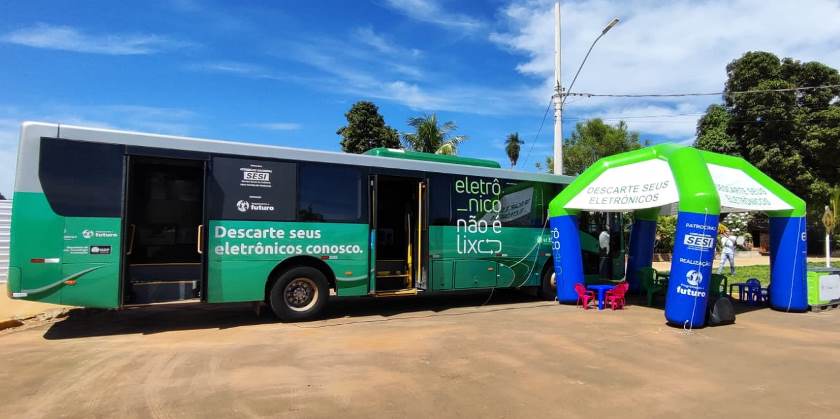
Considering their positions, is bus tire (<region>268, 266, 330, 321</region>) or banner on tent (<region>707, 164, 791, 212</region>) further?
banner on tent (<region>707, 164, 791, 212</region>)

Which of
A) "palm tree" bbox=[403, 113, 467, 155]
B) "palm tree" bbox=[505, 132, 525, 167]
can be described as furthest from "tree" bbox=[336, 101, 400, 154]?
"palm tree" bbox=[505, 132, 525, 167]

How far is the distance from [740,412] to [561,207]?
20.6 ft

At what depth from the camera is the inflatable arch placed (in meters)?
8.23

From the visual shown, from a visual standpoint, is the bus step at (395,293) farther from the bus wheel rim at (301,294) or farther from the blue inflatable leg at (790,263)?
the blue inflatable leg at (790,263)

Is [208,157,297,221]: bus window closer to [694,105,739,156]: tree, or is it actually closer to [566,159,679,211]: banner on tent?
[566,159,679,211]: banner on tent

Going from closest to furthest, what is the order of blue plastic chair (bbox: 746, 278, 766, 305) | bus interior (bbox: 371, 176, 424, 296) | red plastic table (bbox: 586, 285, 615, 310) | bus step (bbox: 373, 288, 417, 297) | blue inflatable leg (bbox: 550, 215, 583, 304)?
bus step (bbox: 373, 288, 417, 297)
bus interior (bbox: 371, 176, 424, 296)
red plastic table (bbox: 586, 285, 615, 310)
blue inflatable leg (bbox: 550, 215, 583, 304)
blue plastic chair (bbox: 746, 278, 766, 305)

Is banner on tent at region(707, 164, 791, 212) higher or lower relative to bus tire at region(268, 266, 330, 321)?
higher

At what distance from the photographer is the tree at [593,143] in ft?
111

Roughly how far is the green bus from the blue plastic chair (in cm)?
334

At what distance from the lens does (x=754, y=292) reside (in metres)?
11.1

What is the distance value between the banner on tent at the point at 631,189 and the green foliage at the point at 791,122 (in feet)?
64.9

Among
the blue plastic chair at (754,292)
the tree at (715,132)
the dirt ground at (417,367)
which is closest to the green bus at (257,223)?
the dirt ground at (417,367)

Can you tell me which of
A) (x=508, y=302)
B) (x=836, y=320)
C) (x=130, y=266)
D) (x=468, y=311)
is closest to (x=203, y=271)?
(x=130, y=266)

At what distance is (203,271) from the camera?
7.99 m
